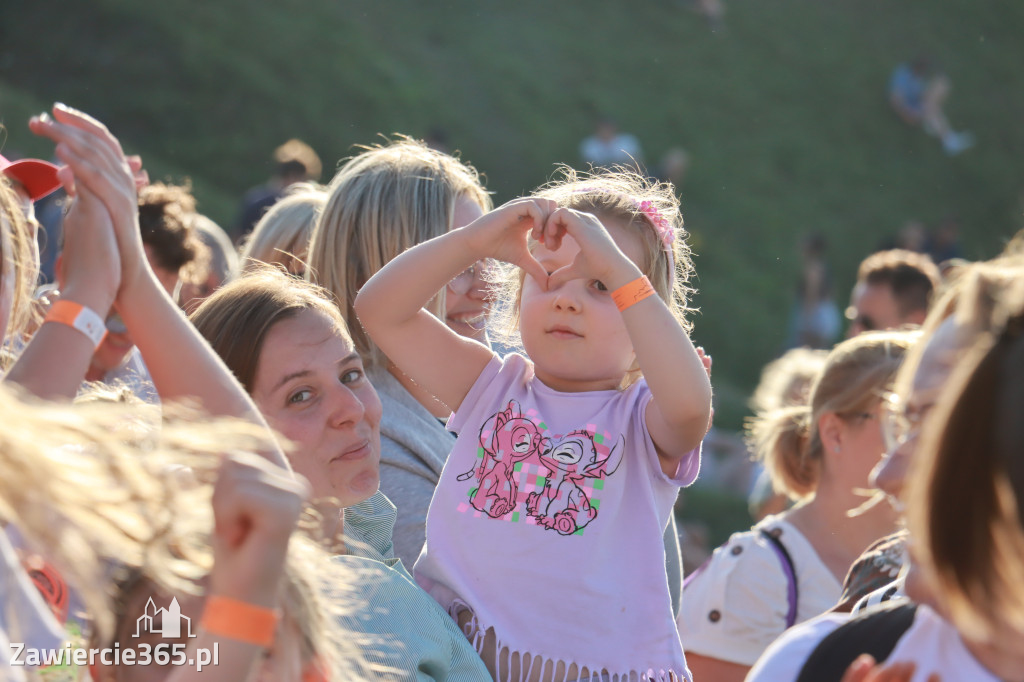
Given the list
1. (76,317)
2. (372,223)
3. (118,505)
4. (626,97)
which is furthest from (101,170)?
(626,97)

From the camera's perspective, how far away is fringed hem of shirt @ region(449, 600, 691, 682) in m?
2.23

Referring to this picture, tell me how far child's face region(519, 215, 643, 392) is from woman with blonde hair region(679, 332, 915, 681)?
2.90ft

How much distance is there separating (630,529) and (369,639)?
71 cm

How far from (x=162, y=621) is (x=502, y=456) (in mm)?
1062

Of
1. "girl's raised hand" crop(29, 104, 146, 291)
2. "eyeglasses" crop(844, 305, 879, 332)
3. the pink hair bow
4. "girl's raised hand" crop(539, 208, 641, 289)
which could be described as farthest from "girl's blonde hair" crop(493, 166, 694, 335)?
"eyeglasses" crop(844, 305, 879, 332)

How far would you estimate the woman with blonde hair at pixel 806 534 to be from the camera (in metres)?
3.05

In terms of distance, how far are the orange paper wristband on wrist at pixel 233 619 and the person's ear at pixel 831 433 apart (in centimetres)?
249

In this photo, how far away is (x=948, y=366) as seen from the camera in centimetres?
162

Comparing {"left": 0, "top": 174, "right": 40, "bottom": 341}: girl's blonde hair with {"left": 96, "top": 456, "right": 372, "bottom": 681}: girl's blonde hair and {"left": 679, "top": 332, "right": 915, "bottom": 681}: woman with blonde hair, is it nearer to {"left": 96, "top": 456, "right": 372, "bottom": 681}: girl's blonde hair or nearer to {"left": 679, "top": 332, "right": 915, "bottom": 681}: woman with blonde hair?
{"left": 96, "top": 456, "right": 372, "bottom": 681}: girl's blonde hair

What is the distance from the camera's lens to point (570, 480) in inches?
93.4

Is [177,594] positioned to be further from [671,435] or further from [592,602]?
[671,435]

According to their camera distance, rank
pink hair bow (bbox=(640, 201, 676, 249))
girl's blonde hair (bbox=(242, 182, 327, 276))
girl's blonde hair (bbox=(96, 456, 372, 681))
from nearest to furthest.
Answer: girl's blonde hair (bbox=(96, 456, 372, 681))
pink hair bow (bbox=(640, 201, 676, 249))
girl's blonde hair (bbox=(242, 182, 327, 276))

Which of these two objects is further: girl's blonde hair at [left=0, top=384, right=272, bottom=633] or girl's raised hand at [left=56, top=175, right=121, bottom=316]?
girl's raised hand at [left=56, top=175, right=121, bottom=316]

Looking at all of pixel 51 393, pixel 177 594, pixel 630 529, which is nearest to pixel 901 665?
pixel 177 594
